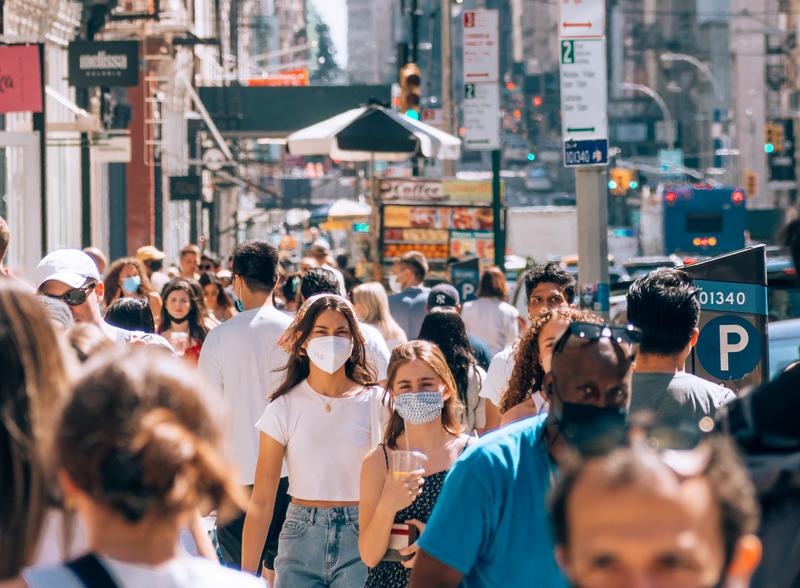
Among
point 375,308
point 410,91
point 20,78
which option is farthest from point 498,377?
point 410,91

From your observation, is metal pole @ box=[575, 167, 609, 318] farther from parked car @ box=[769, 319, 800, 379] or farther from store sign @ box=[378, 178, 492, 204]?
store sign @ box=[378, 178, 492, 204]

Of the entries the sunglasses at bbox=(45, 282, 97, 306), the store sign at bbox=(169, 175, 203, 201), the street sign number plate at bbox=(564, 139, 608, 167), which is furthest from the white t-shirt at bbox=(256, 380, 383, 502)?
the store sign at bbox=(169, 175, 203, 201)

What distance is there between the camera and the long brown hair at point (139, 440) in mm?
2480

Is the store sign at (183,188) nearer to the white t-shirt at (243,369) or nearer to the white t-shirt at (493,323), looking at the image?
the white t-shirt at (493,323)

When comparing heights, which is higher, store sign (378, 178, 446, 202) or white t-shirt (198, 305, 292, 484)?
store sign (378, 178, 446, 202)

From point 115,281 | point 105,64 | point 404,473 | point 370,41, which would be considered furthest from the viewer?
point 370,41

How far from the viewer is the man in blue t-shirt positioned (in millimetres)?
3906

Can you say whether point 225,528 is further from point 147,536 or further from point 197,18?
point 197,18

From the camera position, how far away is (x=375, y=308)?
34.0ft

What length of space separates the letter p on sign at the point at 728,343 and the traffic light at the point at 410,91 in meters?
15.3

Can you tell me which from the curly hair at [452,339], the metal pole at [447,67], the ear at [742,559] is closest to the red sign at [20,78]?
the curly hair at [452,339]

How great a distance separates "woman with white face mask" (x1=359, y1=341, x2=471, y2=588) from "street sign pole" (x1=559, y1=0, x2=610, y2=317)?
4894 mm

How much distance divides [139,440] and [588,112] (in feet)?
27.6

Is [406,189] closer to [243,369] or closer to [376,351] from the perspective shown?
[376,351]
